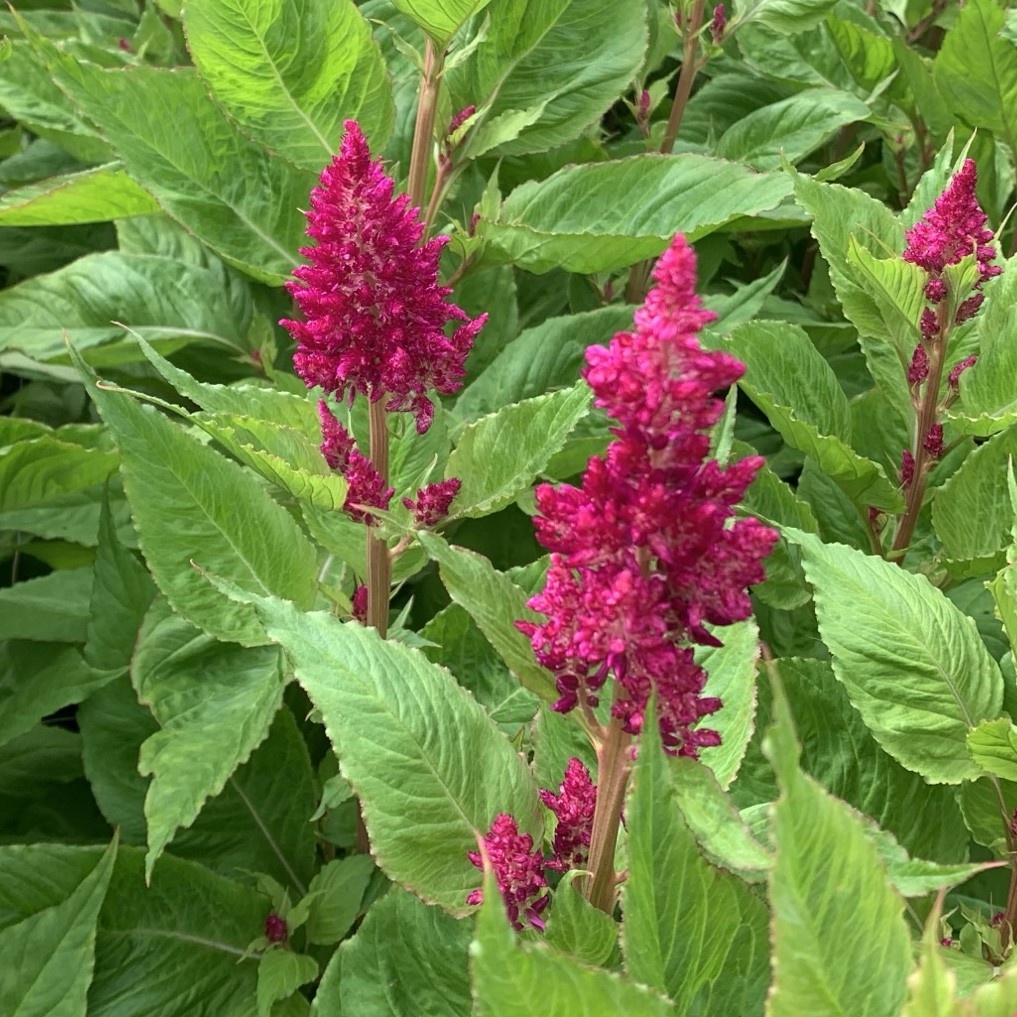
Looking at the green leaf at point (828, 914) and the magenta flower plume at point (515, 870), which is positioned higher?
the green leaf at point (828, 914)

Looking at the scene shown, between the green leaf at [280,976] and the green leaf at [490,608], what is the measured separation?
0.51 meters

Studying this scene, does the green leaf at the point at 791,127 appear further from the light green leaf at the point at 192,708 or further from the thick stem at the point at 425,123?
the light green leaf at the point at 192,708

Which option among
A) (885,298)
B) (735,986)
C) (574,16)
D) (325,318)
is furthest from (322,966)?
(574,16)

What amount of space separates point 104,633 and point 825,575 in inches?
29.1

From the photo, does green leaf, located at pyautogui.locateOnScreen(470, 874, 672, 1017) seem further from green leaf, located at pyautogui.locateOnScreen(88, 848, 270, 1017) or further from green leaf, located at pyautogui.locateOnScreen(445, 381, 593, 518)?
green leaf, located at pyautogui.locateOnScreen(88, 848, 270, 1017)

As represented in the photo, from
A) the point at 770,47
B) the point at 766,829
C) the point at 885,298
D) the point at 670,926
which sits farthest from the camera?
the point at 770,47

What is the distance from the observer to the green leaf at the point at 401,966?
2.53ft

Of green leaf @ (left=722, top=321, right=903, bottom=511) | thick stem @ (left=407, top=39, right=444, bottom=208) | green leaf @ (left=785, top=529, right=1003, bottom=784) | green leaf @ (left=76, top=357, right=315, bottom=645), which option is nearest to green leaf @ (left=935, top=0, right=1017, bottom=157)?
green leaf @ (left=722, top=321, right=903, bottom=511)

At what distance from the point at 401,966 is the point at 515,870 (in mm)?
192

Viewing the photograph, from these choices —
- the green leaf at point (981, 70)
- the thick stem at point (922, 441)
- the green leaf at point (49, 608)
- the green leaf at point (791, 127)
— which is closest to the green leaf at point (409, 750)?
the thick stem at point (922, 441)

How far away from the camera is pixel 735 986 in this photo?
653 millimetres

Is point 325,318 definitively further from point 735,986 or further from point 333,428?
point 735,986

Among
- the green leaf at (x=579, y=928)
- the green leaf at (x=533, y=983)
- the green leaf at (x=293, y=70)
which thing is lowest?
the green leaf at (x=579, y=928)

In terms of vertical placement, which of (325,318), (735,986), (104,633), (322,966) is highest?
(325,318)
